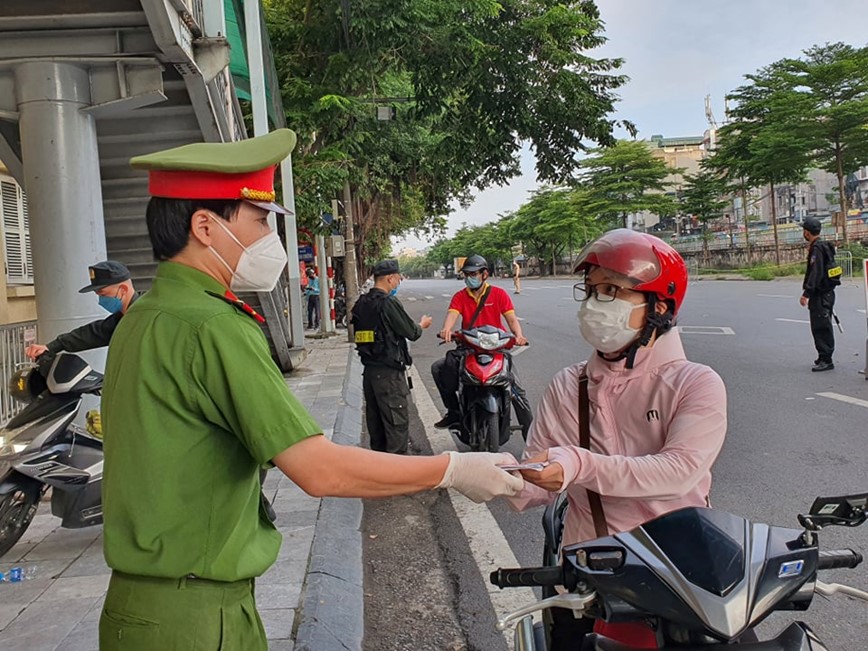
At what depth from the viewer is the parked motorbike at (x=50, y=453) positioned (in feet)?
12.4

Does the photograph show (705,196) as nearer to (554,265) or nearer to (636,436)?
(554,265)

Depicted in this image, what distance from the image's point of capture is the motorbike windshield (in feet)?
4.19

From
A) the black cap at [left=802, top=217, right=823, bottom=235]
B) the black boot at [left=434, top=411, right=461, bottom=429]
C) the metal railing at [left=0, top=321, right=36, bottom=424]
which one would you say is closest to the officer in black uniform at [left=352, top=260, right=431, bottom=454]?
the black boot at [left=434, top=411, right=461, bottom=429]

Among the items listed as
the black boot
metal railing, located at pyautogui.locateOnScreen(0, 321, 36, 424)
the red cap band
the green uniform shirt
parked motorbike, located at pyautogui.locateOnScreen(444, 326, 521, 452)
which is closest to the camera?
the green uniform shirt


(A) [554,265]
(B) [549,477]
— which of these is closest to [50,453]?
(B) [549,477]

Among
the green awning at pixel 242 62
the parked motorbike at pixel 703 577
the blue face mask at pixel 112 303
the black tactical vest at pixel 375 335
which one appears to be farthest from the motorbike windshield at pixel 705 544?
the green awning at pixel 242 62

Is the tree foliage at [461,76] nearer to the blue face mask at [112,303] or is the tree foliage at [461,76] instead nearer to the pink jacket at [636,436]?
the blue face mask at [112,303]

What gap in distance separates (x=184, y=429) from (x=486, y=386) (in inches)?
171

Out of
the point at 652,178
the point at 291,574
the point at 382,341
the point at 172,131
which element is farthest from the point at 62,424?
the point at 652,178

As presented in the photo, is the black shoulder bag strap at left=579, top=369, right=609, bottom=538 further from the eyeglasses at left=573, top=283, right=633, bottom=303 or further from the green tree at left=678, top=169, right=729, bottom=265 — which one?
the green tree at left=678, top=169, right=729, bottom=265

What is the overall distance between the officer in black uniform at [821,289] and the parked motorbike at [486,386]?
4.83 m

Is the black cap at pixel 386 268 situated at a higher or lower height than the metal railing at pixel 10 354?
higher

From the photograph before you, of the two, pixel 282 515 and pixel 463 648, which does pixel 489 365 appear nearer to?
pixel 282 515

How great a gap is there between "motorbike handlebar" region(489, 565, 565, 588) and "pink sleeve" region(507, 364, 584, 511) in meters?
0.43
